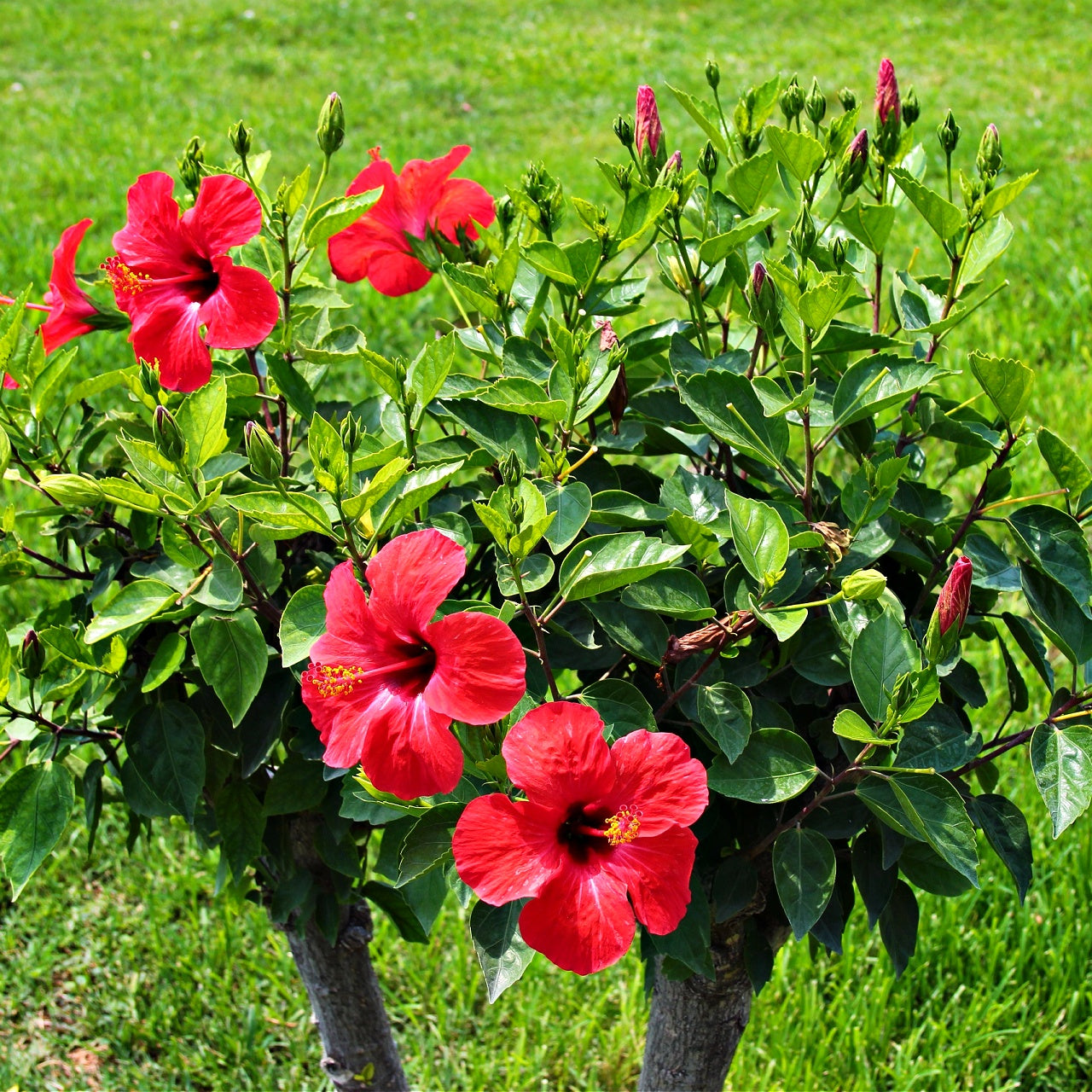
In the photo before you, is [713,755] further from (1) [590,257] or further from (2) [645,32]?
(2) [645,32]

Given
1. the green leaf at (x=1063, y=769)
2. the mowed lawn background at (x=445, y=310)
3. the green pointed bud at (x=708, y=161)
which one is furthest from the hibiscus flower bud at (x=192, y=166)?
the mowed lawn background at (x=445, y=310)

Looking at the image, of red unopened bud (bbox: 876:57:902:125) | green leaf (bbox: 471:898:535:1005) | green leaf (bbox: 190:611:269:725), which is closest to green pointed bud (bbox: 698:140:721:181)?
red unopened bud (bbox: 876:57:902:125)

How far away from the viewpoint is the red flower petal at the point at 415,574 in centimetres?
94

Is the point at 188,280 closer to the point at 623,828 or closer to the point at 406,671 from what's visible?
the point at 406,671

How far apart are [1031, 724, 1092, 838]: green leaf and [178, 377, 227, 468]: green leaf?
2.60 ft

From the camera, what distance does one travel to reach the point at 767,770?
107 cm

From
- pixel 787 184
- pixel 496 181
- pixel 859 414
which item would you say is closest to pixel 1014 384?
pixel 859 414

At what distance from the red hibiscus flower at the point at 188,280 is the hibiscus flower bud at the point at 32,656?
0.91 feet

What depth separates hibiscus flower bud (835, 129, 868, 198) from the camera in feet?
3.83

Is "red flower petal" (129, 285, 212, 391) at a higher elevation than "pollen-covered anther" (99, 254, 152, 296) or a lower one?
lower

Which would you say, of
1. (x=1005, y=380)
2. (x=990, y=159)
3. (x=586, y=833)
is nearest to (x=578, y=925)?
(x=586, y=833)

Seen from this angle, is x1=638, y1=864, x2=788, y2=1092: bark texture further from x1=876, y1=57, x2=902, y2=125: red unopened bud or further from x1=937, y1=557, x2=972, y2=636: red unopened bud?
x1=876, y1=57, x2=902, y2=125: red unopened bud

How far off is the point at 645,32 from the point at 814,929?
8826 millimetres

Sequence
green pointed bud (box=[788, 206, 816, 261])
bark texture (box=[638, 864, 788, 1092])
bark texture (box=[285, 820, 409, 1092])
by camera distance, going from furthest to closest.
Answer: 1. bark texture (box=[285, 820, 409, 1092])
2. bark texture (box=[638, 864, 788, 1092])
3. green pointed bud (box=[788, 206, 816, 261])
